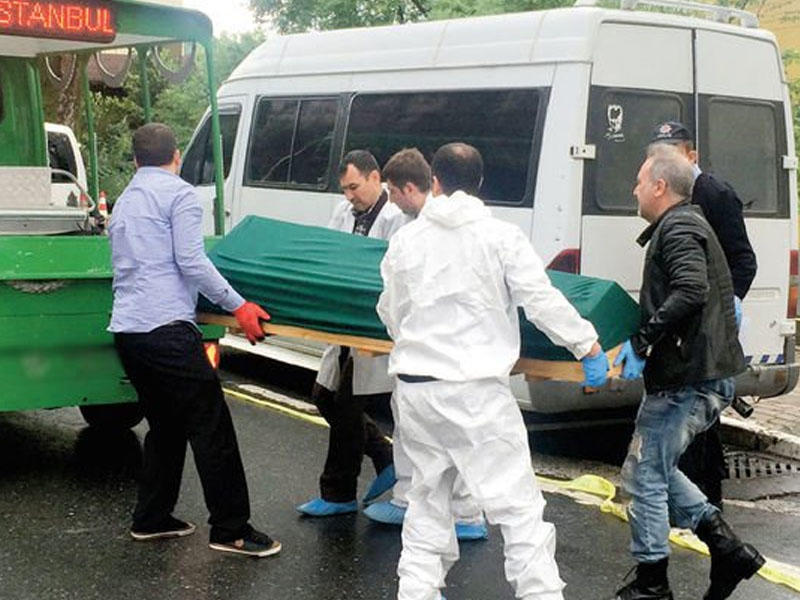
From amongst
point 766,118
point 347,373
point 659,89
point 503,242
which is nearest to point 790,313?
point 766,118

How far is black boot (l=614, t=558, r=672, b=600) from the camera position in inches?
192

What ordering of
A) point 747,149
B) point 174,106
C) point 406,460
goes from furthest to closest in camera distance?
point 174,106 < point 747,149 < point 406,460

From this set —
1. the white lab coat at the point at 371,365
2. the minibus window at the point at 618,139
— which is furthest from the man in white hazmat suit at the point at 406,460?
the minibus window at the point at 618,139

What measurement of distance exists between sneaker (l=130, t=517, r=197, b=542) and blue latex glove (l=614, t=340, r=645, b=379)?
2.23 meters

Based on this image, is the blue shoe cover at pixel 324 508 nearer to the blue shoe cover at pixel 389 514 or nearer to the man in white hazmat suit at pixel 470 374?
the blue shoe cover at pixel 389 514

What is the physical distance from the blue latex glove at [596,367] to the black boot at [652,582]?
0.85 meters

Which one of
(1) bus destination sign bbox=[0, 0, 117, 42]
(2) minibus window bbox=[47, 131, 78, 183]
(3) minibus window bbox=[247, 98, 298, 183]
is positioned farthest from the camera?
(2) minibus window bbox=[47, 131, 78, 183]

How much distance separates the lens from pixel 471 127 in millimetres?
8008

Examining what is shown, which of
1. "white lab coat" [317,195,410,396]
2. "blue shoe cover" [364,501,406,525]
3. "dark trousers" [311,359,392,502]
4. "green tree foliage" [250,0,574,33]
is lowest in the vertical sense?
"blue shoe cover" [364,501,406,525]

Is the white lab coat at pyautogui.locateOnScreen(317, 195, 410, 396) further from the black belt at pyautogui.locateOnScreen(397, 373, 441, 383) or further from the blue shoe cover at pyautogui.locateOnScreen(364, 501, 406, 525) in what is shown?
the black belt at pyautogui.locateOnScreen(397, 373, 441, 383)

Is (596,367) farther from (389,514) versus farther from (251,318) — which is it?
(389,514)

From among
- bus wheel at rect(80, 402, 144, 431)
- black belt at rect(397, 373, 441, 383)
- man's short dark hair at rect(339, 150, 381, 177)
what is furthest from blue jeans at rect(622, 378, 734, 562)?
bus wheel at rect(80, 402, 144, 431)

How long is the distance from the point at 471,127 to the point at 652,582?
3.85 meters

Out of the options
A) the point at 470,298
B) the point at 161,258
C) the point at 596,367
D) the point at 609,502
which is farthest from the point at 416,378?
the point at 609,502
